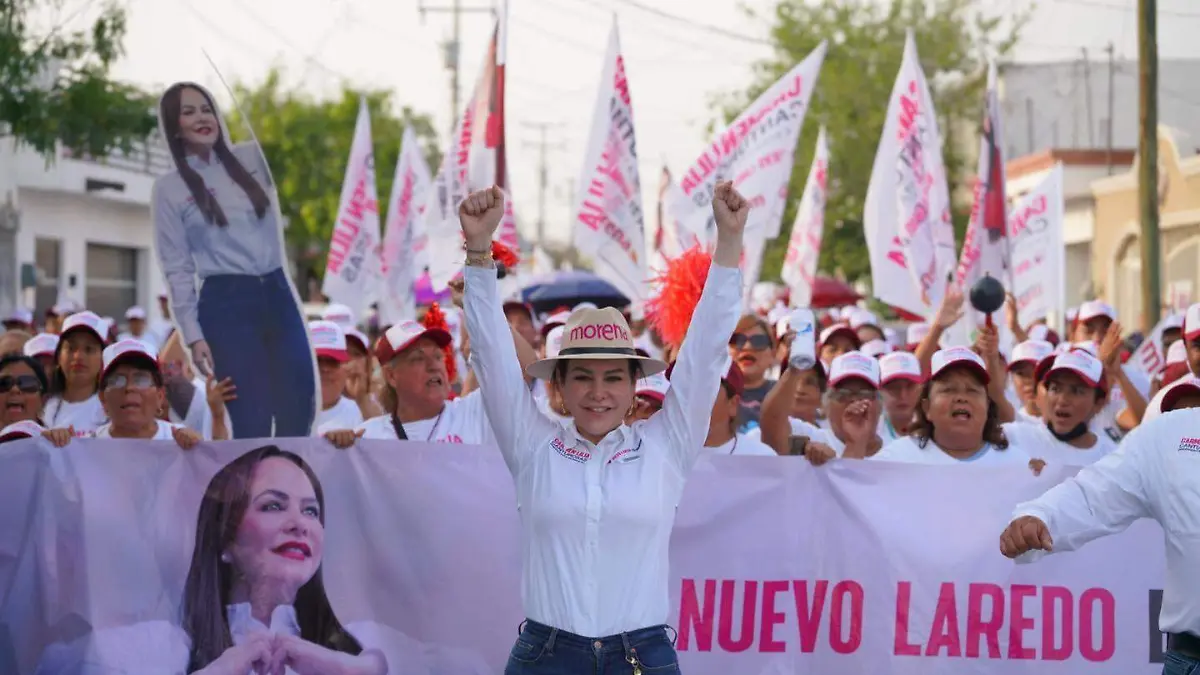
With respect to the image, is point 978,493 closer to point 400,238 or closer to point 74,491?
point 74,491

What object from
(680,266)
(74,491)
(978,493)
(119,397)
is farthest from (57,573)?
(978,493)

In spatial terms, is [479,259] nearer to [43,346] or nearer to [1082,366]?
[1082,366]

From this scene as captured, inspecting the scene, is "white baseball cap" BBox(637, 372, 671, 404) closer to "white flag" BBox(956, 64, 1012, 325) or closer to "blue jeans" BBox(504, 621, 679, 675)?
"blue jeans" BBox(504, 621, 679, 675)

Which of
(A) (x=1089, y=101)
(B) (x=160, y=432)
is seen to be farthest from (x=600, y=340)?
(A) (x=1089, y=101)

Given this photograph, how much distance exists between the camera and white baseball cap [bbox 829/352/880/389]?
7922 mm

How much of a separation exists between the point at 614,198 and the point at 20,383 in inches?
224

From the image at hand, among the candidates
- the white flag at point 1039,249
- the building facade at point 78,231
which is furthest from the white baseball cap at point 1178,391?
the building facade at point 78,231

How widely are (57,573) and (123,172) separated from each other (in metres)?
33.1

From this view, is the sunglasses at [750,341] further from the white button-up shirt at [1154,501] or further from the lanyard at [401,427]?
the white button-up shirt at [1154,501]

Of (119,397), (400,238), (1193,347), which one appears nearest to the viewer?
(119,397)

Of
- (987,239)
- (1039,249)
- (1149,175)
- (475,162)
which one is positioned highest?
(1149,175)

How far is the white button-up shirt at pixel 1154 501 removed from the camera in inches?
177

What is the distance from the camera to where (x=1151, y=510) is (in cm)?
466

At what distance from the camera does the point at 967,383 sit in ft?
22.5
